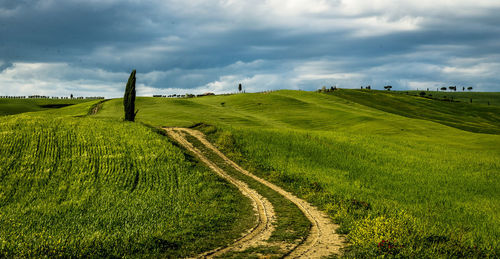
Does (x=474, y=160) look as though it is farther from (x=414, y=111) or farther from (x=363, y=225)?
(x=414, y=111)

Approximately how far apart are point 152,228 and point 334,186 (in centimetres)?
1554

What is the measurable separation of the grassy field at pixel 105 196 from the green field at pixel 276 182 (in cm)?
13

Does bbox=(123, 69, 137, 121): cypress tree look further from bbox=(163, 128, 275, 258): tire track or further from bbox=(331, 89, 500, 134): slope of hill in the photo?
bbox=(331, 89, 500, 134): slope of hill

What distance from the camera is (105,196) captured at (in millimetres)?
26938

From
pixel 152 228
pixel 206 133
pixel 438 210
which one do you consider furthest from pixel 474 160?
pixel 152 228

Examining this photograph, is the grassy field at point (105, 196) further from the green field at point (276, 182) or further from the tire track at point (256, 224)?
the tire track at point (256, 224)

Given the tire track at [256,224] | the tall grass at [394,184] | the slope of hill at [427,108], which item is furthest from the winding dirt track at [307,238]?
the slope of hill at [427,108]

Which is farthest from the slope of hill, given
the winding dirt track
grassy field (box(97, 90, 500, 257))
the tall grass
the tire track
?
the winding dirt track

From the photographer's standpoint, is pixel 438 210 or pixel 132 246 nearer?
pixel 132 246

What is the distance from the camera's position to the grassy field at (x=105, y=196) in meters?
15.4

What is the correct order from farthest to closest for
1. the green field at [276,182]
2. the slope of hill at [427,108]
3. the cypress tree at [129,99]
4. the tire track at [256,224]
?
the slope of hill at [427,108] → the cypress tree at [129,99] → the green field at [276,182] → the tire track at [256,224]

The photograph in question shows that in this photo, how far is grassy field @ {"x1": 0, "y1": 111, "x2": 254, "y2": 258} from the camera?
15.4 m

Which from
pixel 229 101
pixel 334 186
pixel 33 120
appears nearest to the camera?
pixel 334 186

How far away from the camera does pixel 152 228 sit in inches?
722
